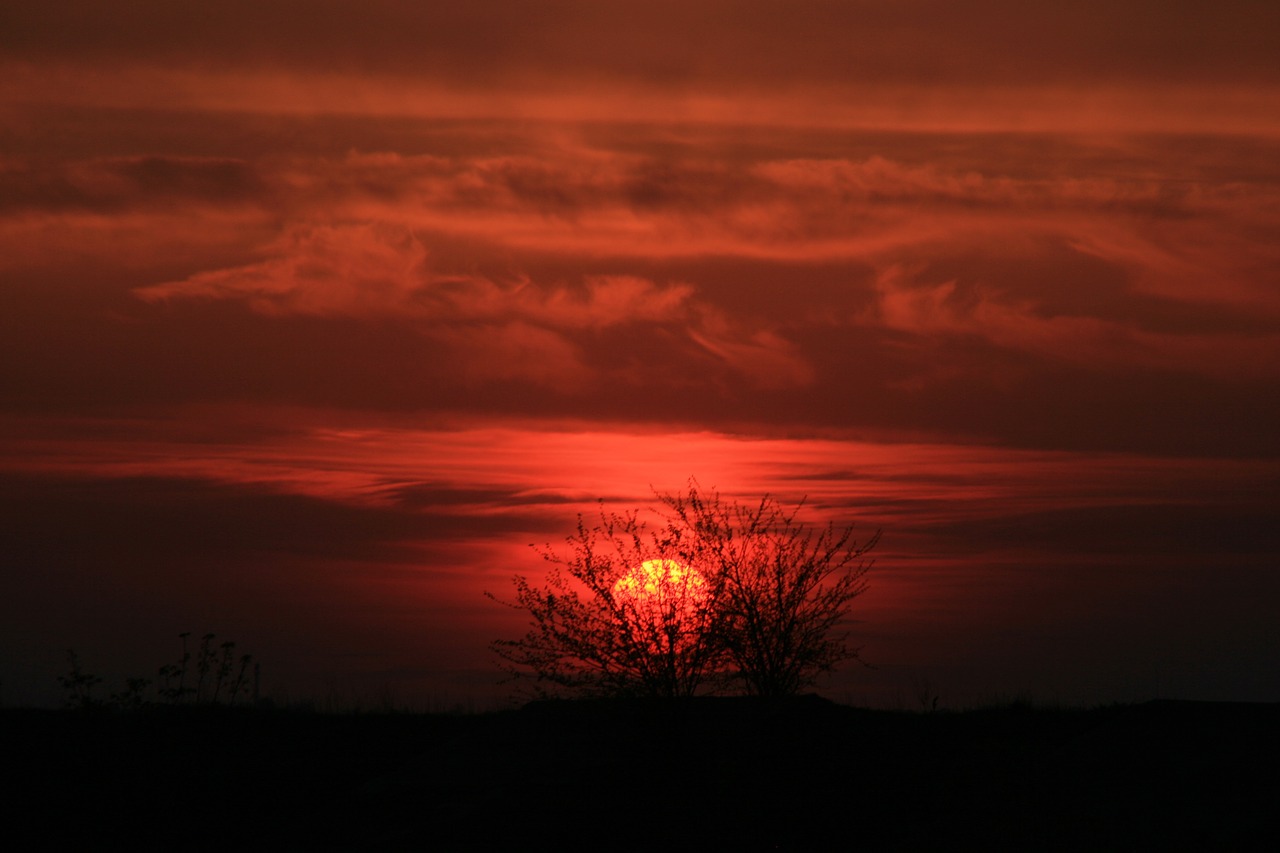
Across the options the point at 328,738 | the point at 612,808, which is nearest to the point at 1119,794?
the point at 612,808

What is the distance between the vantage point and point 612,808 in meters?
17.6

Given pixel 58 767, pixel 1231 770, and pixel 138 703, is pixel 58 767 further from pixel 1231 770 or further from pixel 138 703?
pixel 1231 770

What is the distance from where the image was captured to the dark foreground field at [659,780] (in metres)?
15.4

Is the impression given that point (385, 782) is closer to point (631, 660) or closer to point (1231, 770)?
point (631, 660)

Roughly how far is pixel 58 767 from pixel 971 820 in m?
14.6

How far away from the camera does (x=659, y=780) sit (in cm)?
1861

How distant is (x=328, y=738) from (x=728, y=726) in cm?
778

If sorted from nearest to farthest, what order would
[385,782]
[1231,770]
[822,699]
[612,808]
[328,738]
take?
[1231,770]
[612,808]
[385,782]
[822,699]
[328,738]

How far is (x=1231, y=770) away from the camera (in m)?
15.4

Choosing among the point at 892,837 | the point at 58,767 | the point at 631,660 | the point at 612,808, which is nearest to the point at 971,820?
the point at 892,837

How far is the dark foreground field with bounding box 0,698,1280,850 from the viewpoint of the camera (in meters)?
15.4

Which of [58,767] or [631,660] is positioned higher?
[631,660]

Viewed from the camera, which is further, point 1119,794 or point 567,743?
point 567,743

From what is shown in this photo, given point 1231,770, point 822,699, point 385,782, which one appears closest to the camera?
point 1231,770
